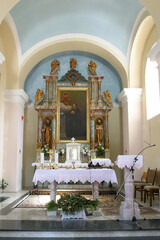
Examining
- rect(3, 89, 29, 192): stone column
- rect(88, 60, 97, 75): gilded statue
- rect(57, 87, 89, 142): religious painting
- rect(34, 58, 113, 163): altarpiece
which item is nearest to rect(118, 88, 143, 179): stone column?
rect(34, 58, 113, 163): altarpiece

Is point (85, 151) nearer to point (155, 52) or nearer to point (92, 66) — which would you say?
point (92, 66)

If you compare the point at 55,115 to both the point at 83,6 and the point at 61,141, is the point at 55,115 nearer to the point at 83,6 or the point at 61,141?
the point at 61,141

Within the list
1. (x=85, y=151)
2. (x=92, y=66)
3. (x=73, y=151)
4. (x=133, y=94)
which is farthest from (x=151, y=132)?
(x=92, y=66)

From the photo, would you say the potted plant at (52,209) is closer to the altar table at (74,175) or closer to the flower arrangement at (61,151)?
the altar table at (74,175)

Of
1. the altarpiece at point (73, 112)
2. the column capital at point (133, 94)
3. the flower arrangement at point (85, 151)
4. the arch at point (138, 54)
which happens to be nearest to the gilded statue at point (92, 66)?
the altarpiece at point (73, 112)

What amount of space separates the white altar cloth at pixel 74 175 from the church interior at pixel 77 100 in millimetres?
23

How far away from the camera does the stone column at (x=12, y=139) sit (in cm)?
962

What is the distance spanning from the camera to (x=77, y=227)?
182 inches

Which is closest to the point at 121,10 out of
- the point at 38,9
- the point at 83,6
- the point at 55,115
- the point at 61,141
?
the point at 83,6

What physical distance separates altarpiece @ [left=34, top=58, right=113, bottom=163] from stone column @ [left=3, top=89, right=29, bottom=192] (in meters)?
1.13

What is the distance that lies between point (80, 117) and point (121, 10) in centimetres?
463

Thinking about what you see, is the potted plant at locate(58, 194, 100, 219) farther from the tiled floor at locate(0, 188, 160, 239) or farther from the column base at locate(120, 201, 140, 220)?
the column base at locate(120, 201, 140, 220)

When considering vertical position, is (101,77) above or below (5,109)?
above

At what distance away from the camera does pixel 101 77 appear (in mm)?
11430
